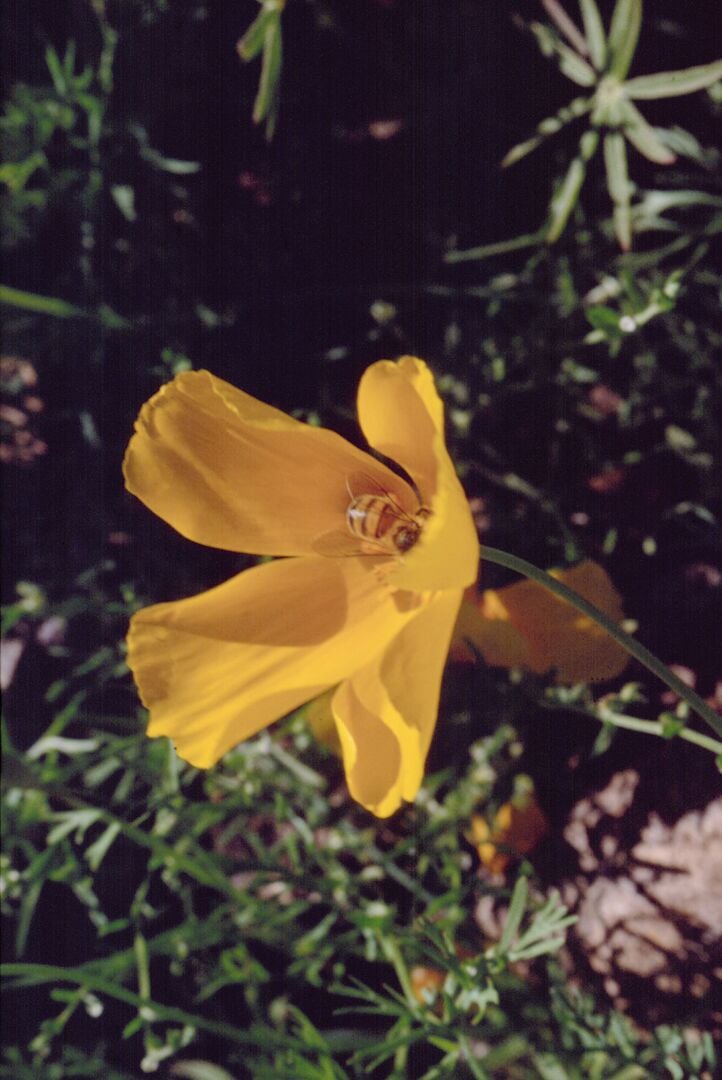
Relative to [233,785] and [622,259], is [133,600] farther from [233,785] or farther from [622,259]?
[622,259]

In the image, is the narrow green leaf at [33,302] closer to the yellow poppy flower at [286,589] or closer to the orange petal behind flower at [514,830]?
the yellow poppy flower at [286,589]

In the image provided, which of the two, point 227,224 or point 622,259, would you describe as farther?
point 227,224

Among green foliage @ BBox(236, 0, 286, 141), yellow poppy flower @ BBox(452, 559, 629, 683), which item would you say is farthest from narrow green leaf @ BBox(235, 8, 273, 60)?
yellow poppy flower @ BBox(452, 559, 629, 683)

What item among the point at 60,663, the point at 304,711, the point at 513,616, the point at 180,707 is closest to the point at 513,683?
the point at 513,616

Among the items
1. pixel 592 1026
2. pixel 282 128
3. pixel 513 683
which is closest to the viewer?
pixel 592 1026

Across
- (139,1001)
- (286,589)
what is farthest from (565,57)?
(139,1001)

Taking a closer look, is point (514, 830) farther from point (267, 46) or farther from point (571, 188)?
point (267, 46)
